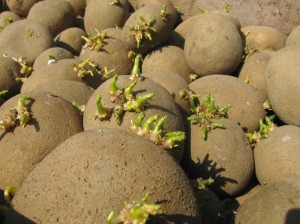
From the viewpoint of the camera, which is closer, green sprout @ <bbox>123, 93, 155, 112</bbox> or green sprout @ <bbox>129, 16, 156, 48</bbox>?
green sprout @ <bbox>123, 93, 155, 112</bbox>

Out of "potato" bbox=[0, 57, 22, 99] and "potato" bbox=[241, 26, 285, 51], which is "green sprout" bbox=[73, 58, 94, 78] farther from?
"potato" bbox=[241, 26, 285, 51]

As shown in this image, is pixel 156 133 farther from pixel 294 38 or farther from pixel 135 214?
pixel 294 38

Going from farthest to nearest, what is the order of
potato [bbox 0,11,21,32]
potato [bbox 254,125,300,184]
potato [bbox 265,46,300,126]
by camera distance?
potato [bbox 0,11,21,32] → potato [bbox 265,46,300,126] → potato [bbox 254,125,300,184]

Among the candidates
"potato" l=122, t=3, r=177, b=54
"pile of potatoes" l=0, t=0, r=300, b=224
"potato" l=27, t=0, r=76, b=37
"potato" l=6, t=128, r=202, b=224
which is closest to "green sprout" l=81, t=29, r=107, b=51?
"pile of potatoes" l=0, t=0, r=300, b=224

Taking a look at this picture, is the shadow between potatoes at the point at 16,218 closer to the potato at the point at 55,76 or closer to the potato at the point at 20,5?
the potato at the point at 55,76

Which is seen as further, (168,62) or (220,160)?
(168,62)

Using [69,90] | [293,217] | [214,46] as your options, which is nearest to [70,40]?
[69,90]

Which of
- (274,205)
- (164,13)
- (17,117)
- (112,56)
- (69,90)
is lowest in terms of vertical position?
(274,205)
